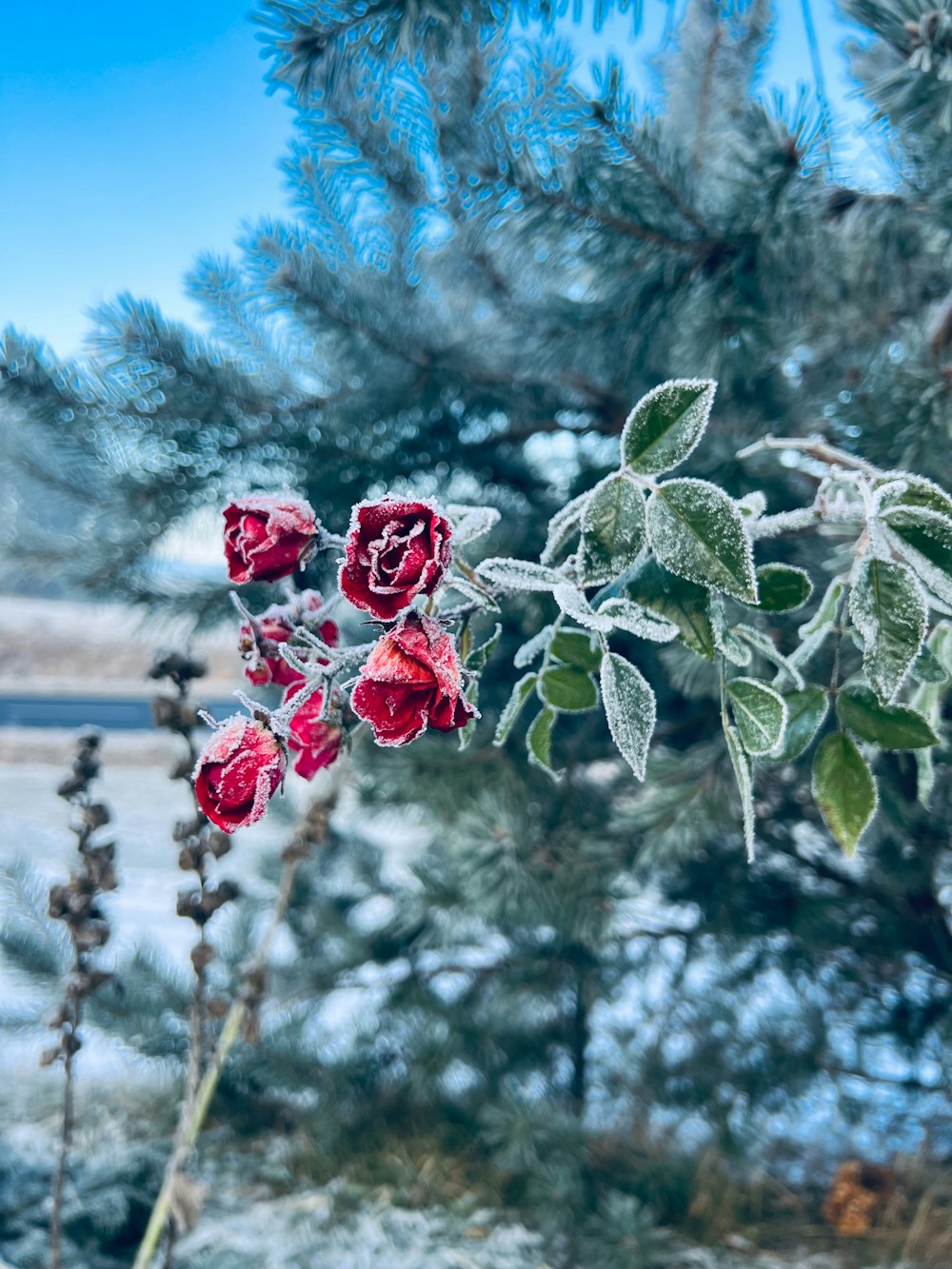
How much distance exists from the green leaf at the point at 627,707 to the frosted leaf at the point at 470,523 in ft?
0.17

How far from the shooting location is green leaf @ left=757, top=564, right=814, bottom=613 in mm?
277

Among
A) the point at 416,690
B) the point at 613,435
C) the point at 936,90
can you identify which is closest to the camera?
the point at 416,690

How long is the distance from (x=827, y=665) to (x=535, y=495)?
27 centimetres

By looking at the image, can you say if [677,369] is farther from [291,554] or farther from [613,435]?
[291,554]

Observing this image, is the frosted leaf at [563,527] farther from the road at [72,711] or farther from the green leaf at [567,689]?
the road at [72,711]

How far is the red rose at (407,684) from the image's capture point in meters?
0.19

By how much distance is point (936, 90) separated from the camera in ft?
1.33

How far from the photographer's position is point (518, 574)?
0.23 meters

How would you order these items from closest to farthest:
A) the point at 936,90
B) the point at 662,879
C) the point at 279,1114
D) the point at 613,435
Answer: the point at 936,90 < the point at 613,435 < the point at 662,879 < the point at 279,1114

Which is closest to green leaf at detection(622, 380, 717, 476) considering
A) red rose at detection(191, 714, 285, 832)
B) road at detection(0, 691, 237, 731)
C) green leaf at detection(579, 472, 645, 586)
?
green leaf at detection(579, 472, 645, 586)

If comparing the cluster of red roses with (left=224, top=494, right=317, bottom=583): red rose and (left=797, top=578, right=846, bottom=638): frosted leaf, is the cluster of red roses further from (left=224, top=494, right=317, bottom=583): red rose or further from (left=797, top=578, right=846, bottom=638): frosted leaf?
(left=797, top=578, right=846, bottom=638): frosted leaf

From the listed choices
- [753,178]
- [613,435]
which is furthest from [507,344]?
[753,178]

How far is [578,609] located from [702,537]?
35mm

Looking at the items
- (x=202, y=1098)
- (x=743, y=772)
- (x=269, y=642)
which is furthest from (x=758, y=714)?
(x=202, y=1098)
